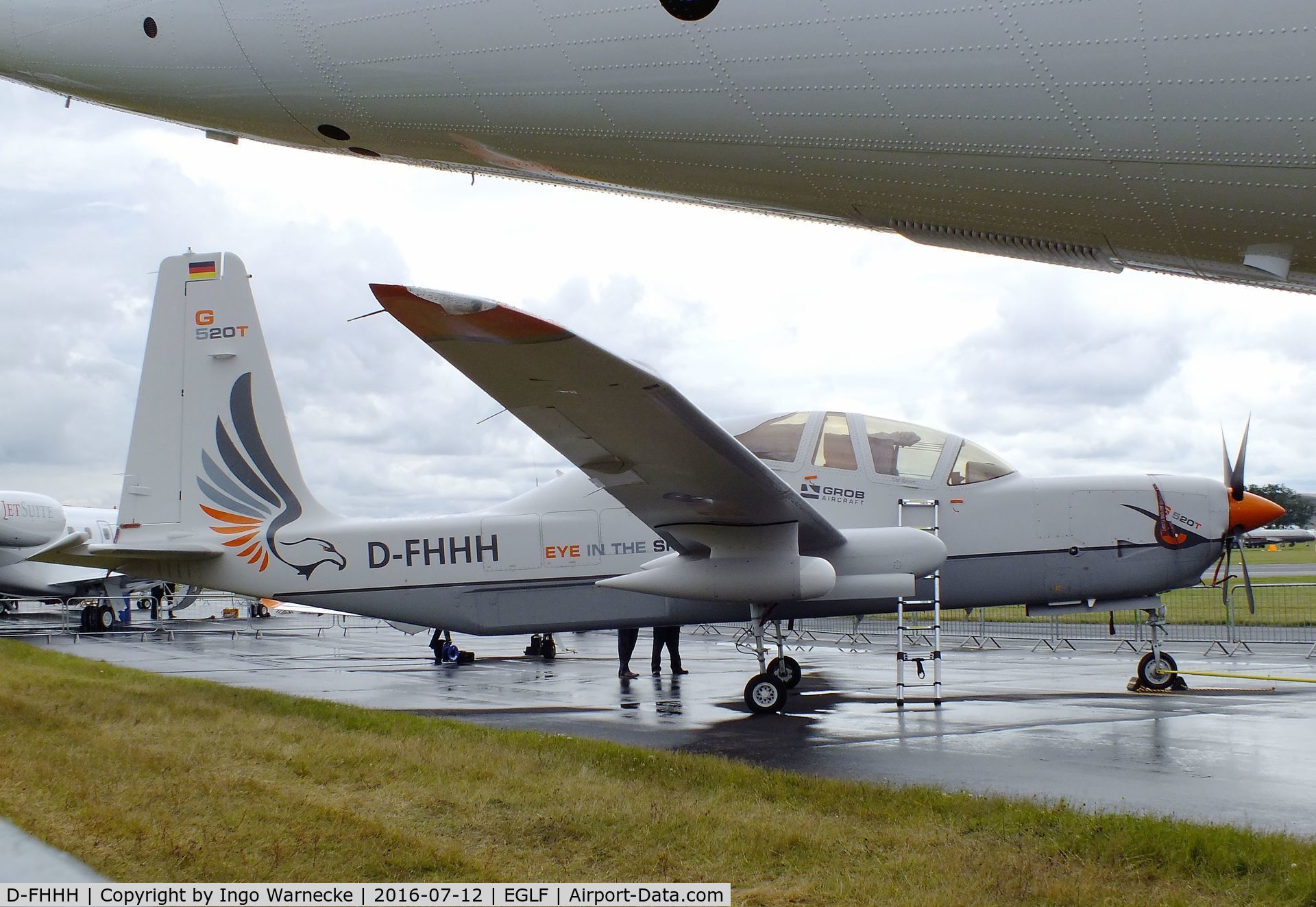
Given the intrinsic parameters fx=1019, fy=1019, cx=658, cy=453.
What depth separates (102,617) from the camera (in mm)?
30625

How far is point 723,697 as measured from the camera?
12266 millimetres

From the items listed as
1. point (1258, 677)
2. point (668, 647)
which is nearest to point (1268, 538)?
point (1258, 677)

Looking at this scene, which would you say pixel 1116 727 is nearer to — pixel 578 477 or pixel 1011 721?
pixel 1011 721

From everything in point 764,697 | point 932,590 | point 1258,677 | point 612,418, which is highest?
point 612,418

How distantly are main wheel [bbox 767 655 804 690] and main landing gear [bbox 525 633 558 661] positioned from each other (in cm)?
894

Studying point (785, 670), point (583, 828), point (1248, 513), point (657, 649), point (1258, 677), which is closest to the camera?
point (583, 828)

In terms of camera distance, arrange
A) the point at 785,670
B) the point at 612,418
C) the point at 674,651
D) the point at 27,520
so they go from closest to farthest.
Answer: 1. the point at 612,418
2. the point at 785,670
3. the point at 674,651
4. the point at 27,520

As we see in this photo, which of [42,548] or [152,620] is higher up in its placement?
[42,548]

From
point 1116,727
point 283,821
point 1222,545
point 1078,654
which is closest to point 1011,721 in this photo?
point 1116,727

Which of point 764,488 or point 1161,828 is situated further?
point 764,488

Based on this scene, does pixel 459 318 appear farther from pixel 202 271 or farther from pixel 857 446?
pixel 202 271

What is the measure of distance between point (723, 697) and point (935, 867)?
7.89 m

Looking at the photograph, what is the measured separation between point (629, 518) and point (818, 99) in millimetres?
7799

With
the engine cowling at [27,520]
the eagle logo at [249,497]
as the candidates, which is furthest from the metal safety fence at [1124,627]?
the engine cowling at [27,520]
